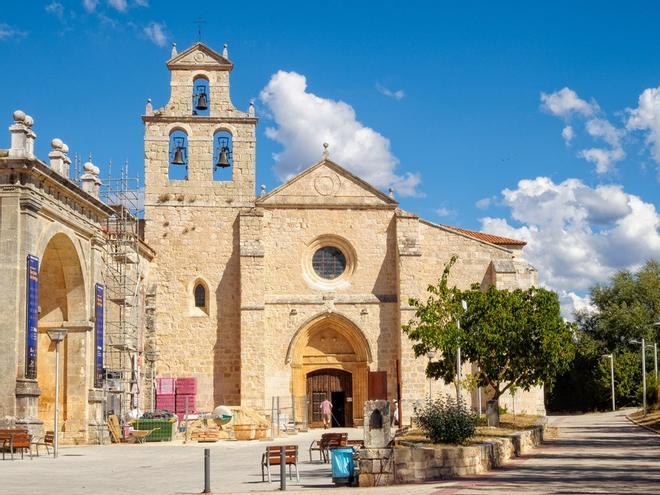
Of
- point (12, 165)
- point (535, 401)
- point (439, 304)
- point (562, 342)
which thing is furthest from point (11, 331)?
point (535, 401)

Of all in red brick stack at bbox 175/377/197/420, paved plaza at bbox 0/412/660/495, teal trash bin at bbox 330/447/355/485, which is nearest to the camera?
paved plaza at bbox 0/412/660/495

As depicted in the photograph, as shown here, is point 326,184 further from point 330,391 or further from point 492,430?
point 492,430

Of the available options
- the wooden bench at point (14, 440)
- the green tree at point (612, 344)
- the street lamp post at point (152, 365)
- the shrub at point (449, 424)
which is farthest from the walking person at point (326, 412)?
the green tree at point (612, 344)

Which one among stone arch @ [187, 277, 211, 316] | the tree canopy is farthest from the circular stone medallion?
the tree canopy

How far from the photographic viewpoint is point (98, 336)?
28.4 meters

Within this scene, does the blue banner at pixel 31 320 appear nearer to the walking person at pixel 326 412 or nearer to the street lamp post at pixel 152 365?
the street lamp post at pixel 152 365

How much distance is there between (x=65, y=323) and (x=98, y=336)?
43.6 inches

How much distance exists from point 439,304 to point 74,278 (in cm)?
1111

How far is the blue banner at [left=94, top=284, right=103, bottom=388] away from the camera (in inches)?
1112

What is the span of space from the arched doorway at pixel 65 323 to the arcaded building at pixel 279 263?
9504 millimetres

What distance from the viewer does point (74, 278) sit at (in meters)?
27.5

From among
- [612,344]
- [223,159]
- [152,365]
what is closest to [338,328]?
[152,365]

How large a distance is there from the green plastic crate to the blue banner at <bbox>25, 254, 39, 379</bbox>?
7.88 m

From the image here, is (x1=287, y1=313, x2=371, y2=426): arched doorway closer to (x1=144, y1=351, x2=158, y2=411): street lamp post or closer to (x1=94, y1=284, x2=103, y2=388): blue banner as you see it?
(x1=144, y1=351, x2=158, y2=411): street lamp post
